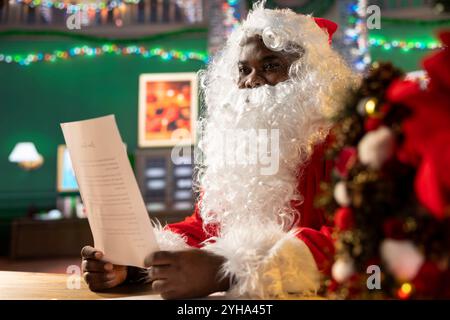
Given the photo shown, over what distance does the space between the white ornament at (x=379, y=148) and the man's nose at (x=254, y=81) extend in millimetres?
936

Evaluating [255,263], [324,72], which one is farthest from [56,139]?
[255,263]

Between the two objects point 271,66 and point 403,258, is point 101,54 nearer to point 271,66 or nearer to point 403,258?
point 271,66

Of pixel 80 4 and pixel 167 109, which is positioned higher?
pixel 80 4

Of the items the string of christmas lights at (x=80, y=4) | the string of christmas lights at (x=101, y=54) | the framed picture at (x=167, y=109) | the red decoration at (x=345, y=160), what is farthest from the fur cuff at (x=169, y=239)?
the string of christmas lights at (x=80, y=4)

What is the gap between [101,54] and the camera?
655cm

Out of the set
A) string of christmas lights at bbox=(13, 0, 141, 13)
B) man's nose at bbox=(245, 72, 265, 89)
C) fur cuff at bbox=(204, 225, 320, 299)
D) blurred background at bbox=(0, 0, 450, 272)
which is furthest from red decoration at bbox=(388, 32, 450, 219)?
string of christmas lights at bbox=(13, 0, 141, 13)

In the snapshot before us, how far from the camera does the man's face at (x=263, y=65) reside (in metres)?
1.62

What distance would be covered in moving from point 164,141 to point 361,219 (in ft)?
18.2

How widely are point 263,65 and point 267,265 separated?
2.58ft

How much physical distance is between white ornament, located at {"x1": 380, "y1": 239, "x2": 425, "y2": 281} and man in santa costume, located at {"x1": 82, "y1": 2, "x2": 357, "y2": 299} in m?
0.37

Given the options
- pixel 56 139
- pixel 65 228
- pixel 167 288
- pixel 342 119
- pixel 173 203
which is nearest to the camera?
pixel 342 119

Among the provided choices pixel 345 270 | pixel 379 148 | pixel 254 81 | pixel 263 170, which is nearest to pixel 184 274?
pixel 345 270

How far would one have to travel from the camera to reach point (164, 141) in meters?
6.18

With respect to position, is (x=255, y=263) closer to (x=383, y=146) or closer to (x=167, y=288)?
(x=167, y=288)
